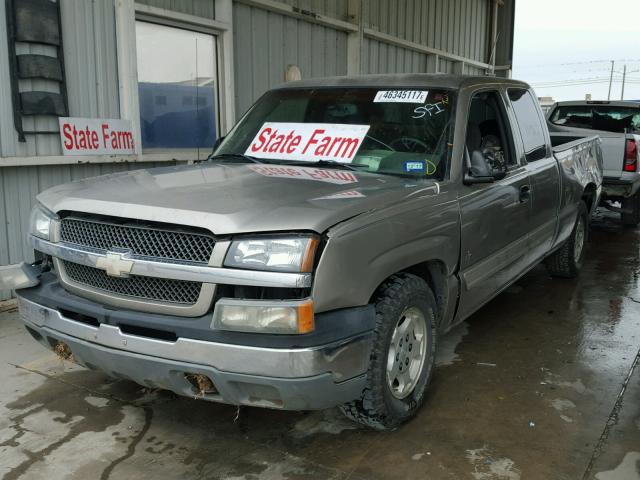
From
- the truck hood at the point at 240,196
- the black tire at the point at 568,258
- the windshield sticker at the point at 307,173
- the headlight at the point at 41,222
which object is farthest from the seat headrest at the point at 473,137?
the black tire at the point at 568,258

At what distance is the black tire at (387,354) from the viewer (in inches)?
112

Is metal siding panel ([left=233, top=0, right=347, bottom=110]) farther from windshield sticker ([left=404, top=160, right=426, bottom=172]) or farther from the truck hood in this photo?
windshield sticker ([left=404, top=160, right=426, bottom=172])

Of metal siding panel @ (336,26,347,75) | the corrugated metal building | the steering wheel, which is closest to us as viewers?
the steering wheel

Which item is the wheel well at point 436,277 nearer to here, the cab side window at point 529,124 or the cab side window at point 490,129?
the cab side window at point 490,129

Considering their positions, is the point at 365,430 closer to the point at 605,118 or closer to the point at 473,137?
the point at 473,137

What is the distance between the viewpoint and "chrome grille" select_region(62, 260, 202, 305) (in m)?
2.66

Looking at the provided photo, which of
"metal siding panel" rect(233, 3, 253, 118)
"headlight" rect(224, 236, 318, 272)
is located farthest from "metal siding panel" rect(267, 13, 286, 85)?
"headlight" rect(224, 236, 318, 272)

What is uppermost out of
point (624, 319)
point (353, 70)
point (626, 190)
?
point (353, 70)

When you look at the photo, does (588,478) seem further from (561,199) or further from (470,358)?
(561,199)

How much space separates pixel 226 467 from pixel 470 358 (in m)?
2.05

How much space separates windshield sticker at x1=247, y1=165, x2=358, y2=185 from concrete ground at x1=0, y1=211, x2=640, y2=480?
131cm

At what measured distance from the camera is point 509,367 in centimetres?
412

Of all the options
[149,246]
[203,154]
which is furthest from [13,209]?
[149,246]

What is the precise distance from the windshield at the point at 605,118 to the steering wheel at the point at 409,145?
22.4ft
